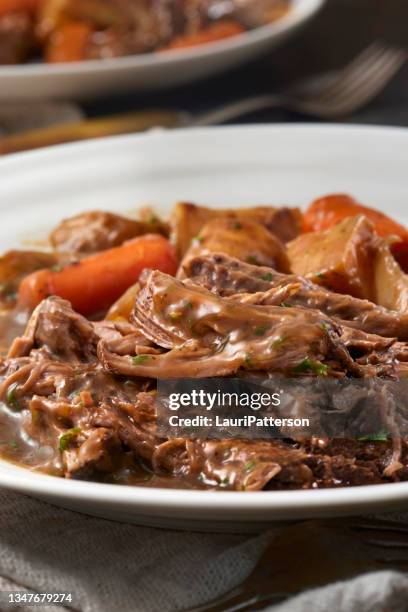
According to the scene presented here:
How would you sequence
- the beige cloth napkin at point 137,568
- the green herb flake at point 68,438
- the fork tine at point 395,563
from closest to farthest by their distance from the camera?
1. the beige cloth napkin at point 137,568
2. the fork tine at point 395,563
3. the green herb flake at point 68,438

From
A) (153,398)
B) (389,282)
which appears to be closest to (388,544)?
(153,398)

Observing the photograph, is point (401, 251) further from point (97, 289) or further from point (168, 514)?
point (168, 514)

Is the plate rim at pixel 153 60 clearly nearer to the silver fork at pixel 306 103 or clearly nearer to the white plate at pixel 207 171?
the silver fork at pixel 306 103

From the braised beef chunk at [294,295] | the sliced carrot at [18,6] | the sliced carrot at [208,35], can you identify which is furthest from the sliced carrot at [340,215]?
the sliced carrot at [18,6]

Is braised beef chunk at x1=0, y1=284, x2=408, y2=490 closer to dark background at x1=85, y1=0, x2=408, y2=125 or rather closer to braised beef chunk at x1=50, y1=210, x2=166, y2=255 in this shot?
braised beef chunk at x1=50, y1=210, x2=166, y2=255

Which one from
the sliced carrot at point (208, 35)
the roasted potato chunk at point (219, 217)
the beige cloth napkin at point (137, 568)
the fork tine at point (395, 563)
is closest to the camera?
the beige cloth napkin at point (137, 568)

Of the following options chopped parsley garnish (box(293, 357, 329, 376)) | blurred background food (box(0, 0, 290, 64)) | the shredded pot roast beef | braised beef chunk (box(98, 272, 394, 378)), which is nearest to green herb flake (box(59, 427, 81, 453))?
the shredded pot roast beef

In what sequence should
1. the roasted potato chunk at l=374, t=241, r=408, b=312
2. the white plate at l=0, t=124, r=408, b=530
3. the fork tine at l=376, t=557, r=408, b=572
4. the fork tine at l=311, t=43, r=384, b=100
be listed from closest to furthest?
the fork tine at l=376, t=557, r=408, b=572 < the roasted potato chunk at l=374, t=241, r=408, b=312 < the white plate at l=0, t=124, r=408, b=530 < the fork tine at l=311, t=43, r=384, b=100

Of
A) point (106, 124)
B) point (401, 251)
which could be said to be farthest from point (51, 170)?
point (401, 251)
